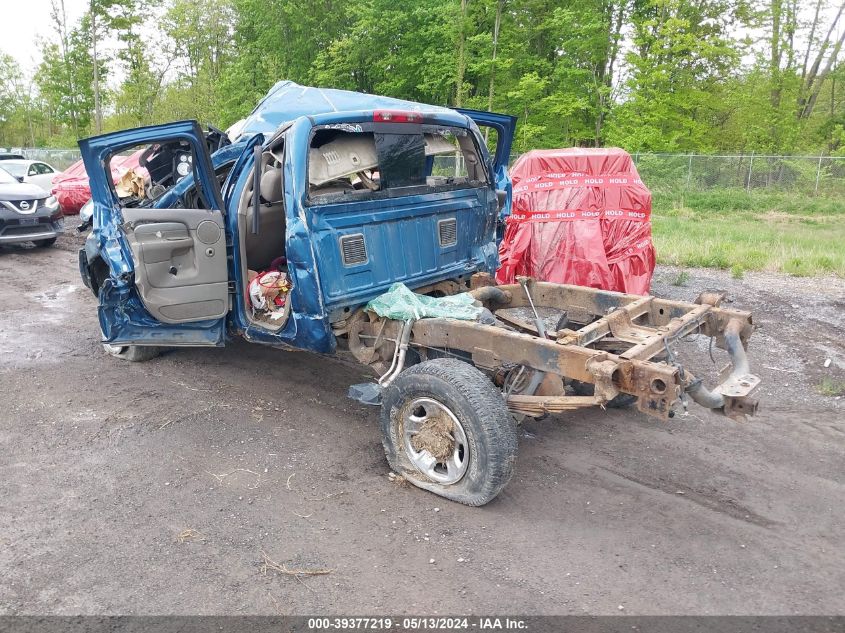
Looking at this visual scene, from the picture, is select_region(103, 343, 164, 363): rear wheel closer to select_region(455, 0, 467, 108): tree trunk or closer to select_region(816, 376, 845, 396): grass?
select_region(816, 376, 845, 396): grass

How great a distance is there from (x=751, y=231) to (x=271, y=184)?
13.6m

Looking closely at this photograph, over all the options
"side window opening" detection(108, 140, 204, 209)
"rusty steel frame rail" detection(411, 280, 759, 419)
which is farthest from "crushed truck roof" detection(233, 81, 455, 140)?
"rusty steel frame rail" detection(411, 280, 759, 419)

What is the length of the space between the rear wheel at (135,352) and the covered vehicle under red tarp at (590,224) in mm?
3838

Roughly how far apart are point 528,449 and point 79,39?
39.6 m

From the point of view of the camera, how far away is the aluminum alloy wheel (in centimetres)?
382

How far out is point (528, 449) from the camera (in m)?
4.62

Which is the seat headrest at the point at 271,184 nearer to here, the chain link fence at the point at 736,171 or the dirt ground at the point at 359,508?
the dirt ground at the point at 359,508

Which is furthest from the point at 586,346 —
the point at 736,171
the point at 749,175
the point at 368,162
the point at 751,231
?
the point at 749,175

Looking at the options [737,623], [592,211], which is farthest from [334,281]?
[592,211]

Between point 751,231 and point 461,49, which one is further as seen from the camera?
point 461,49

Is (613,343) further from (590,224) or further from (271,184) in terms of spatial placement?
(590,224)

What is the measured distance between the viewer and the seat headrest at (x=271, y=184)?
526cm

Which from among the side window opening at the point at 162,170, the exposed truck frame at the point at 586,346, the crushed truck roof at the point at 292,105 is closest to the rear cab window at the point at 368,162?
the exposed truck frame at the point at 586,346

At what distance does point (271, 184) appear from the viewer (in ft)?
17.3
